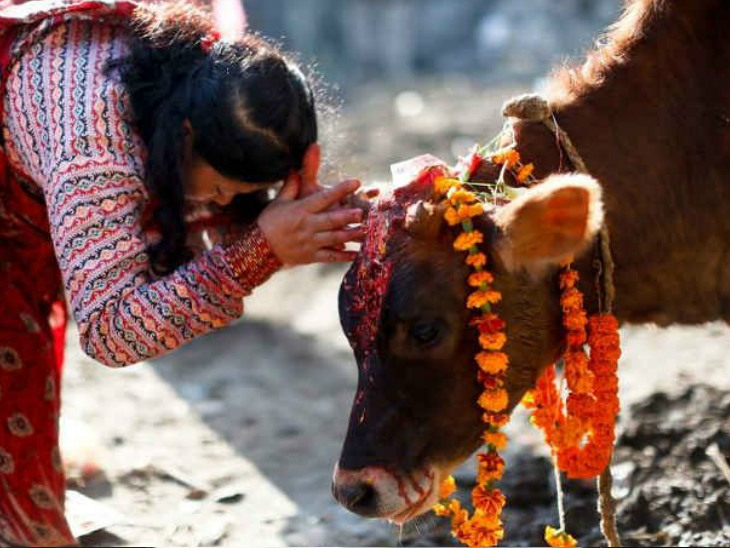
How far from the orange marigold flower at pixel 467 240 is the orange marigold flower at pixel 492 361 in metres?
0.26

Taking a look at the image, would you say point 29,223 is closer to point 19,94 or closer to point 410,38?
point 19,94

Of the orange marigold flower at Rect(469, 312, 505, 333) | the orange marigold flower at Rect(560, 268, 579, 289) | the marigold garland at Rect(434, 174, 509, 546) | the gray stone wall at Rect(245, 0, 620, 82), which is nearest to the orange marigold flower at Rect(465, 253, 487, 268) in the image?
the marigold garland at Rect(434, 174, 509, 546)

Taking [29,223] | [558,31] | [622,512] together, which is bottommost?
[622,512]

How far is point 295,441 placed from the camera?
4.82 meters

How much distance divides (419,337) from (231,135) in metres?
0.77

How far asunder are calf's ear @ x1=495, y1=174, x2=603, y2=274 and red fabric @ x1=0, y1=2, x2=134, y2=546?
1431 millimetres

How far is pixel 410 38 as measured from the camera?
17078mm

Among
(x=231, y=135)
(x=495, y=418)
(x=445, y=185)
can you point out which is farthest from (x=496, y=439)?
(x=231, y=135)

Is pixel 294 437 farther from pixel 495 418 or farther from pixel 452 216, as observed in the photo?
pixel 452 216

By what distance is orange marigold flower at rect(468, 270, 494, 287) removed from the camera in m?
2.69

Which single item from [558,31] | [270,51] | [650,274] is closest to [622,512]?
[650,274]

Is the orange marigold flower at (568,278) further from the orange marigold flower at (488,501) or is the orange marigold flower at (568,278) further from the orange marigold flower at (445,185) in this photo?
the orange marigold flower at (488,501)

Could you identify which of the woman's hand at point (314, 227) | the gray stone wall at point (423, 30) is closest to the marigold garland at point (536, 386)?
the woman's hand at point (314, 227)

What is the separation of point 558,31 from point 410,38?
2175 mm
